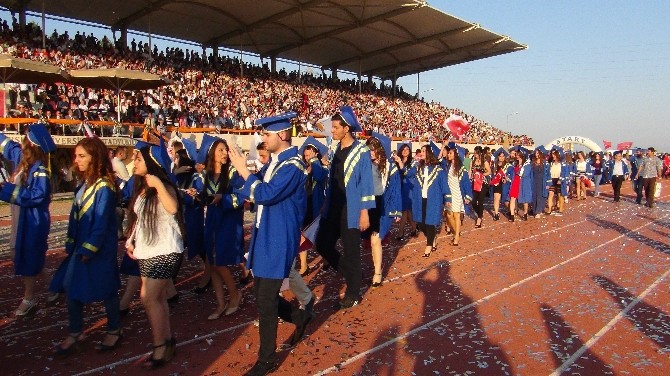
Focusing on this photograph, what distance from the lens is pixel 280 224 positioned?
406 centimetres

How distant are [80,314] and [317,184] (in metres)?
3.15

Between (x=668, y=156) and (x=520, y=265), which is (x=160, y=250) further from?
(x=668, y=156)

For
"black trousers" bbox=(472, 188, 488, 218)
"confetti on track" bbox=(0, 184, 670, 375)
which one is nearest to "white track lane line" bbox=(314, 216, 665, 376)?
"confetti on track" bbox=(0, 184, 670, 375)

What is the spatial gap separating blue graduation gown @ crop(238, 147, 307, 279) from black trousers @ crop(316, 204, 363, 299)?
1809mm

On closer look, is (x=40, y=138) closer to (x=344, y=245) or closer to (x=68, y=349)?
(x=68, y=349)

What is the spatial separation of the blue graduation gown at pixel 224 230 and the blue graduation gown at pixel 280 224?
1295 millimetres

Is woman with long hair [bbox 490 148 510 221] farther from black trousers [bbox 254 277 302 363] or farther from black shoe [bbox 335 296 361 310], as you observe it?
black trousers [bbox 254 277 302 363]

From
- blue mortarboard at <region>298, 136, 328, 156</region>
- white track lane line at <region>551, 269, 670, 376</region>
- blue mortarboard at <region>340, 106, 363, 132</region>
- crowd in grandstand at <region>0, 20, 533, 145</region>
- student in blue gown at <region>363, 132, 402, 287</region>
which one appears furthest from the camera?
crowd in grandstand at <region>0, 20, 533, 145</region>

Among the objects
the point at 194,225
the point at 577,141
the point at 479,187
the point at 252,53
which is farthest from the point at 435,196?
the point at 577,141

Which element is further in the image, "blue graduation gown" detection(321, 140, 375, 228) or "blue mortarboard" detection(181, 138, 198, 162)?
"blue mortarboard" detection(181, 138, 198, 162)

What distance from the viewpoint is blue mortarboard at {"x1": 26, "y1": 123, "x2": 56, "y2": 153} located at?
5.13 m

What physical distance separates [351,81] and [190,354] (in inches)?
1515

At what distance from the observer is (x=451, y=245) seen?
32.3ft

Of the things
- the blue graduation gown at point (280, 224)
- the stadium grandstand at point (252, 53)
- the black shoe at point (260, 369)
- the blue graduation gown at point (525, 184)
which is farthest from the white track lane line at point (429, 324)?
the stadium grandstand at point (252, 53)
